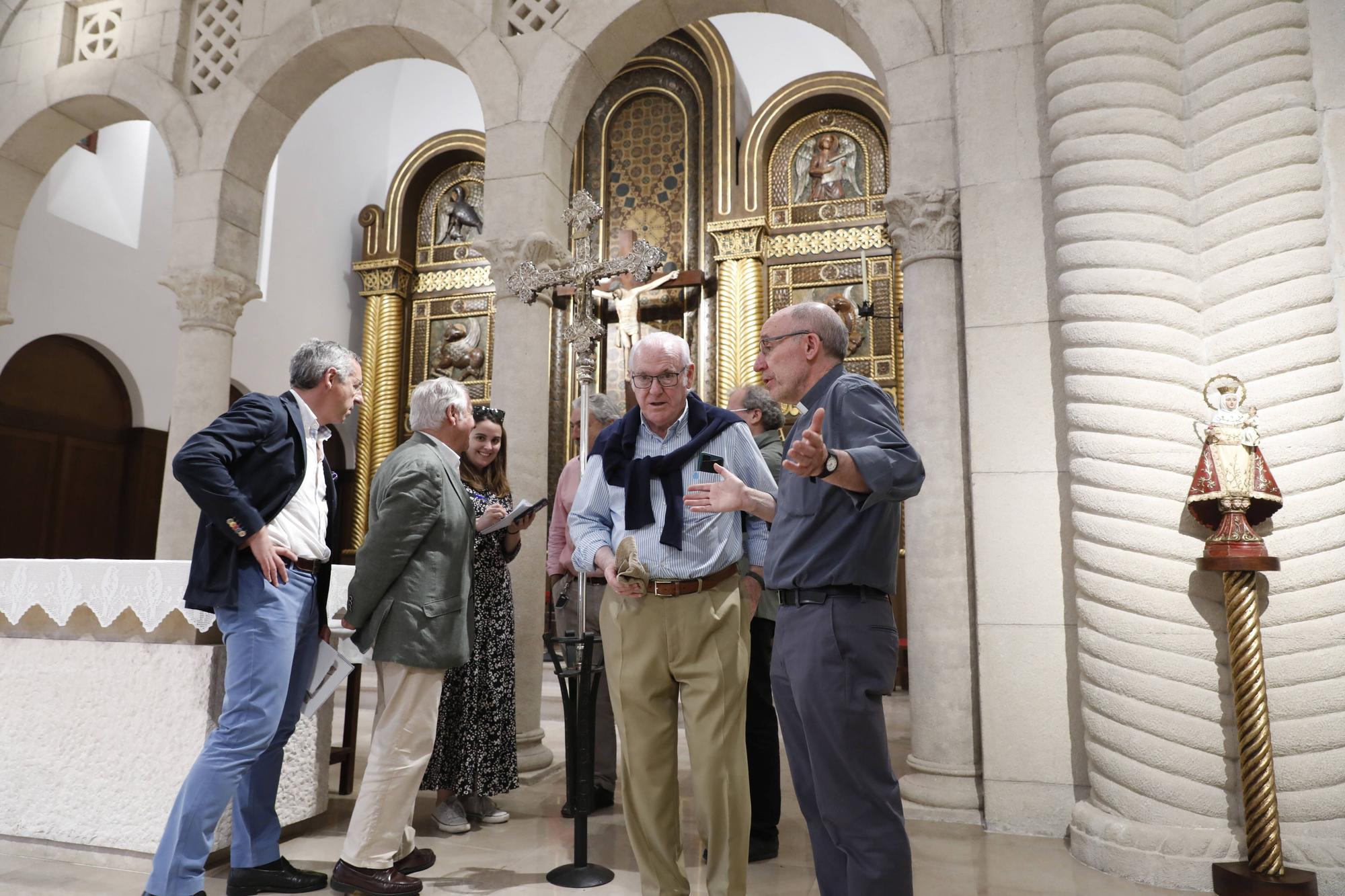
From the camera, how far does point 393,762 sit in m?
2.86

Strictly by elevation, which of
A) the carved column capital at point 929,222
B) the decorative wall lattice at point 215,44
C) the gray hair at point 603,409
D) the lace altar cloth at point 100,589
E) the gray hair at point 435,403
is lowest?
the lace altar cloth at point 100,589

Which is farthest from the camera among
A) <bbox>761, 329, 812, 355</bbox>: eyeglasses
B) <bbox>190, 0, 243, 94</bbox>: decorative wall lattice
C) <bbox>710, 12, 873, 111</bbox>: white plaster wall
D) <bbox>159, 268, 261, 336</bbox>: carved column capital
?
<bbox>710, 12, 873, 111</bbox>: white plaster wall

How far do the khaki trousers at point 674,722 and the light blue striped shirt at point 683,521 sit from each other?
99 mm

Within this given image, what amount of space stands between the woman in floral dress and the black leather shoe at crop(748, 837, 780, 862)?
104 cm

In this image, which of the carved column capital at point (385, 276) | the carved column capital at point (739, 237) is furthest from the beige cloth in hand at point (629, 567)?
the carved column capital at point (385, 276)

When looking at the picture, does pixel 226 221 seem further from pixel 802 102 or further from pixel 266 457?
pixel 802 102

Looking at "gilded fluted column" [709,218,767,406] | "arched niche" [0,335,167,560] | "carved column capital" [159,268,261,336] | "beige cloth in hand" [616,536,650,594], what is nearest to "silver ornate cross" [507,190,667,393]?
"beige cloth in hand" [616,536,650,594]

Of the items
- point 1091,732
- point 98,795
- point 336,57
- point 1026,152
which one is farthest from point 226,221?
point 1091,732

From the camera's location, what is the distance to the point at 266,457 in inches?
113

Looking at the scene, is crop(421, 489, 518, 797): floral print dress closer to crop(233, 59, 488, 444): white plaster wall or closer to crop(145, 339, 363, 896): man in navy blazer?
crop(145, 339, 363, 896): man in navy blazer

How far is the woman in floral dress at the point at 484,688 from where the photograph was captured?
367cm

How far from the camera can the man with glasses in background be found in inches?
101

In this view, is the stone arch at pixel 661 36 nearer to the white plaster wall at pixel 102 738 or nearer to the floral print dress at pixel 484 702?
the floral print dress at pixel 484 702

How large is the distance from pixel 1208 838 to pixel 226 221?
605cm
